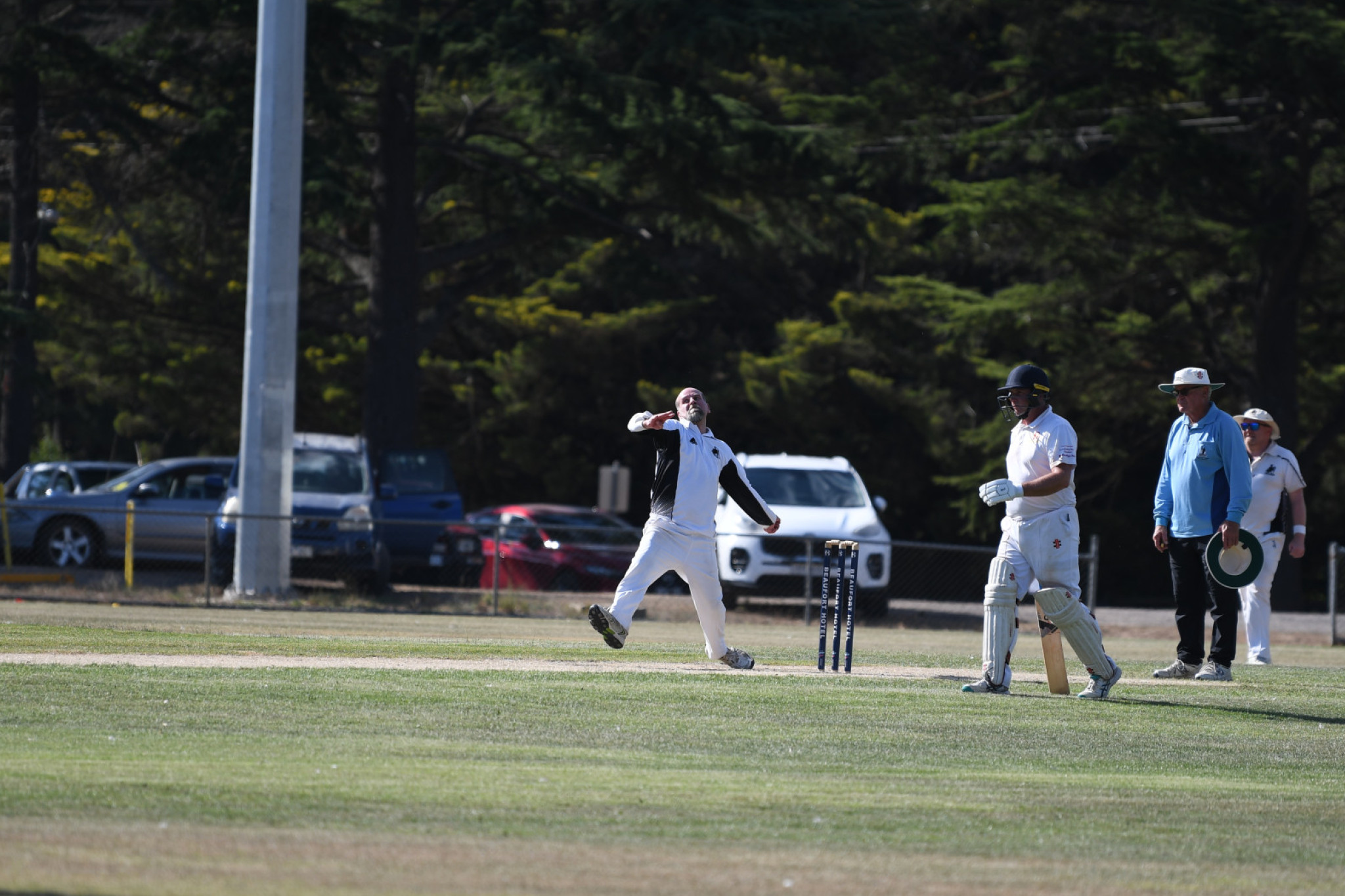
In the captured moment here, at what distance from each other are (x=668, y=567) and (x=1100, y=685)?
2894 mm

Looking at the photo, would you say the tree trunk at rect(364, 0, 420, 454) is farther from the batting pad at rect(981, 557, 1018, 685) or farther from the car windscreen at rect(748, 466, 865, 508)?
the batting pad at rect(981, 557, 1018, 685)

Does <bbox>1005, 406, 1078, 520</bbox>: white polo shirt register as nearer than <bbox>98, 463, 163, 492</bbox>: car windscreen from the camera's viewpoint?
Yes

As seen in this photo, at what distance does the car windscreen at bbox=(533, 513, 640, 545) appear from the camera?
21.5 m

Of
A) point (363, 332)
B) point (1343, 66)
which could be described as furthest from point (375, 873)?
point (363, 332)

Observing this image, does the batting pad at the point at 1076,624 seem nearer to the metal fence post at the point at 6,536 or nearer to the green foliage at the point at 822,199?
the metal fence post at the point at 6,536

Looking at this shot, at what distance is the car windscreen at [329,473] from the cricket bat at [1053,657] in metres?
14.3

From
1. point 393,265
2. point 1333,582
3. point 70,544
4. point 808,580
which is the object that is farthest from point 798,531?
point 393,265

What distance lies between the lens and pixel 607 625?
36.5ft

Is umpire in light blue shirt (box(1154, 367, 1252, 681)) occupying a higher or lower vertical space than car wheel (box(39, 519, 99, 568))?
higher

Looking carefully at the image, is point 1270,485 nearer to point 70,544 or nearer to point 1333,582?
point 1333,582

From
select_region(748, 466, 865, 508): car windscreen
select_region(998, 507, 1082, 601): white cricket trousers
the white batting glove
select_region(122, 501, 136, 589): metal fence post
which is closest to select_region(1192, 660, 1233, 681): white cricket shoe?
select_region(998, 507, 1082, 601): white cricket trousers

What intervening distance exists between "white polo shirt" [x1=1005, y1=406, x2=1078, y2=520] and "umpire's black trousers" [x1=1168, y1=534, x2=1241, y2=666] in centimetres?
188

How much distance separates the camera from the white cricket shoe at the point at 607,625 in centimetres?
1108

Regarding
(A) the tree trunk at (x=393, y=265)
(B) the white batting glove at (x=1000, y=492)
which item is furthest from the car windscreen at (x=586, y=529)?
(B) the white batting glove at (x=1000, y=492)
